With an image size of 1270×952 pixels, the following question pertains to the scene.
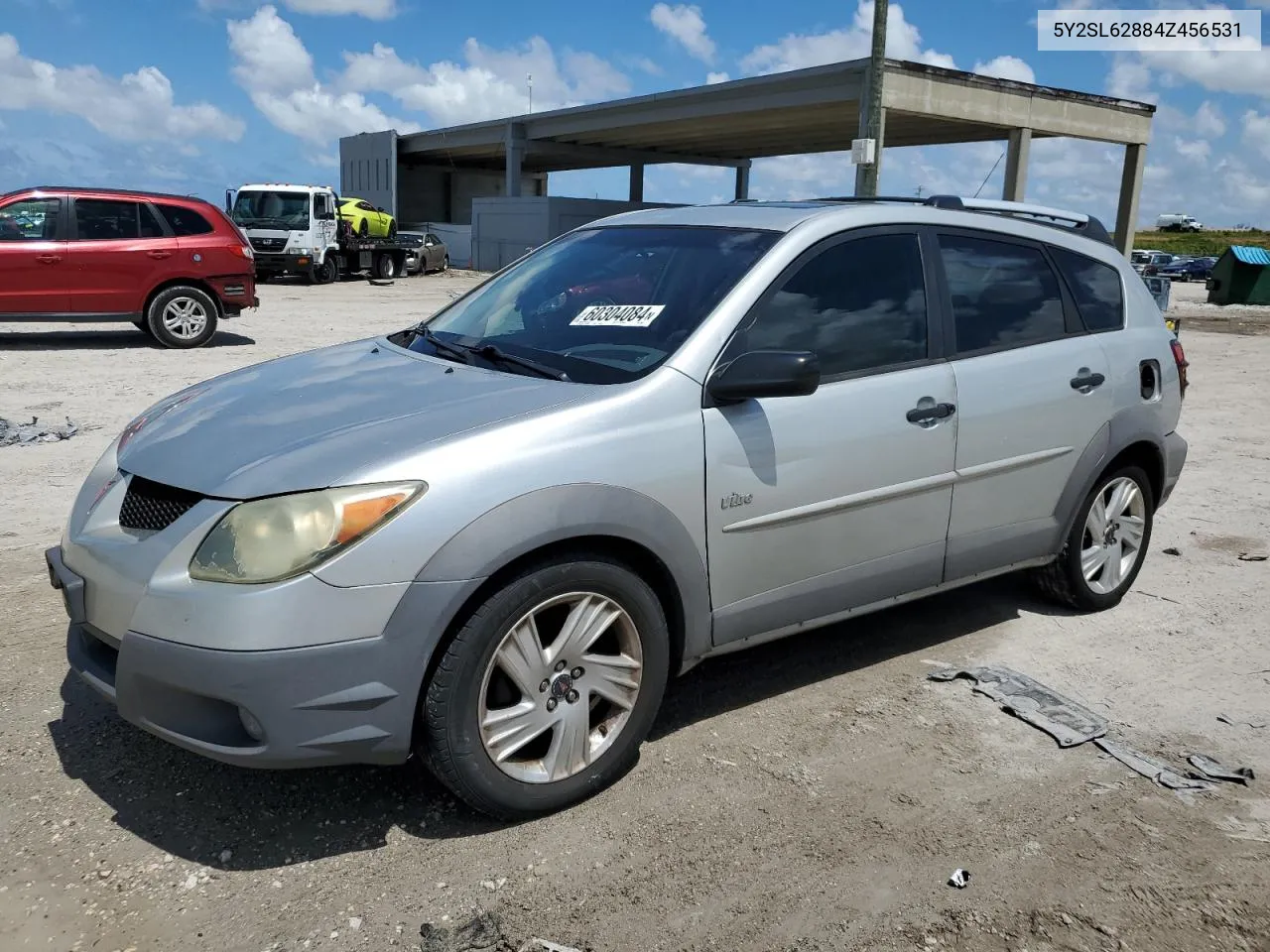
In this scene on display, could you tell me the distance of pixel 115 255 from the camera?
12.9 m

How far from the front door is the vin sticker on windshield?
32cm

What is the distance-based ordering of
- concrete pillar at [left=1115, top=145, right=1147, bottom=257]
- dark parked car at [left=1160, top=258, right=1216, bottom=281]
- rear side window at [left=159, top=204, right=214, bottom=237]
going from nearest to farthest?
rear side window at [left=159, top=204, right=214, bottom=237] < concrete pillar at [left=1115, top=145, right=1147, bottom=257] < dark parked car at [left=1160, top=258, right=1216, bottom=281]

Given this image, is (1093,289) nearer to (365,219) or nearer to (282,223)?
(282,223)

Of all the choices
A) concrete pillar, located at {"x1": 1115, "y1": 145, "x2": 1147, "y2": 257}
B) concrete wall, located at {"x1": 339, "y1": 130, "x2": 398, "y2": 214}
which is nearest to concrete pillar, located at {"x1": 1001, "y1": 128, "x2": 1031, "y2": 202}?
concrete pillar, located at {"x1": 1115, "y1": 145, "x2": 1147, "y2": 257}

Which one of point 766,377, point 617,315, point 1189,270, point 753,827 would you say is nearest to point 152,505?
point 617,315

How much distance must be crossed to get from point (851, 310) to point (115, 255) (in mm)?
11668

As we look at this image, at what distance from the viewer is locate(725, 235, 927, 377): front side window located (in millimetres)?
3561

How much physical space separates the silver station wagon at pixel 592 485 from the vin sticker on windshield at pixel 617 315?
0.04ft

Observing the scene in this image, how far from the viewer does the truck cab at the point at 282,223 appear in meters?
27.1

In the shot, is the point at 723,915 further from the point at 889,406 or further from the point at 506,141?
the point at 506,141

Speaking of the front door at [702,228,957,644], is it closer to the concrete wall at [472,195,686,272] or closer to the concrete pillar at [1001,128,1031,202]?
A: the concrete pillar at [1001,128,1031,202]

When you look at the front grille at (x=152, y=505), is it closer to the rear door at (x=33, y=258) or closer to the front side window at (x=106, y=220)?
the rear door at (x=33, y=258)

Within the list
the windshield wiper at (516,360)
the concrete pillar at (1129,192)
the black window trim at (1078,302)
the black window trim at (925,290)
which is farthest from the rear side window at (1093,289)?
the concrete pillar at (1129,192)

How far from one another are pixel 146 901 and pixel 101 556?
91 centimetres
